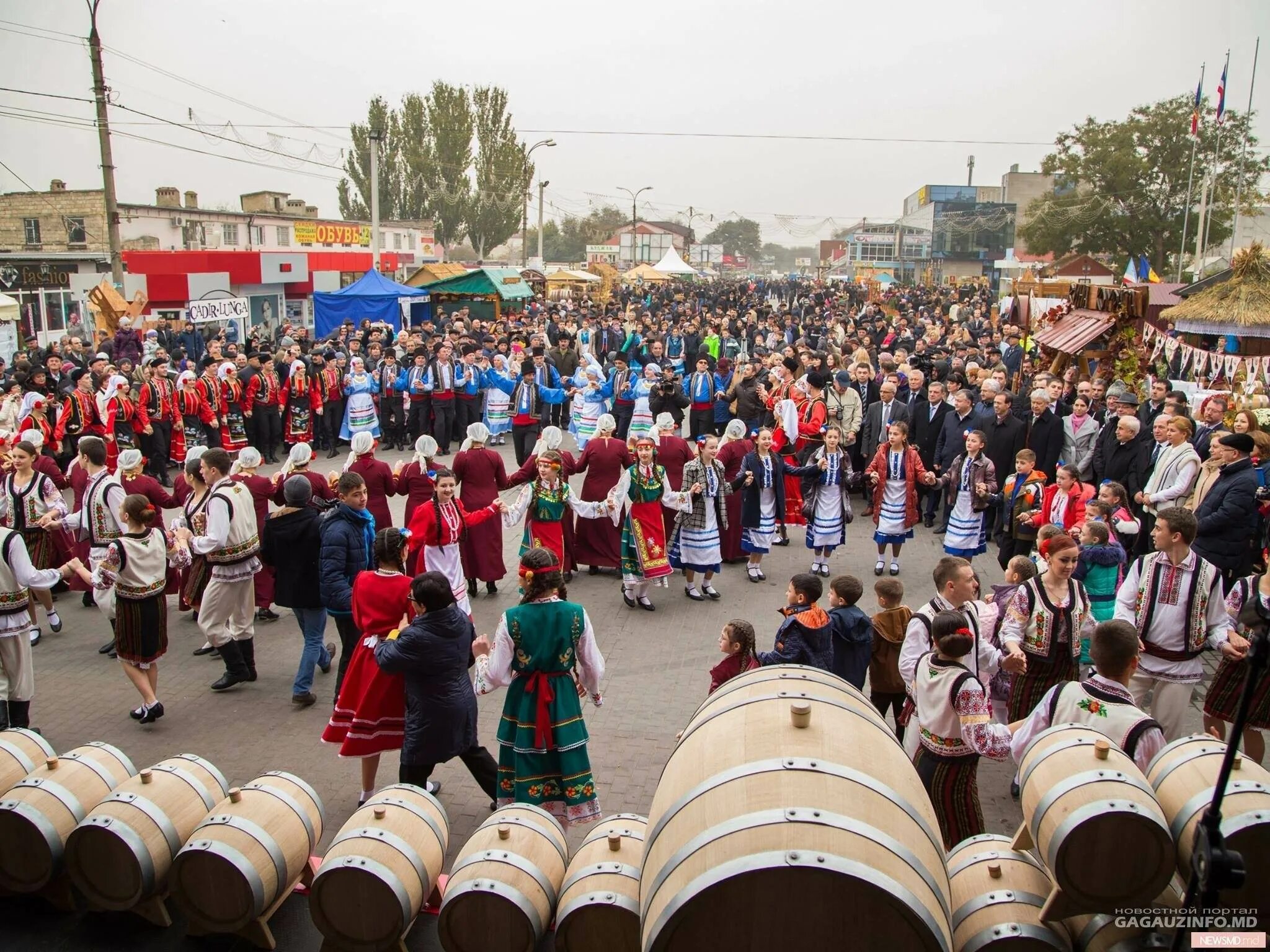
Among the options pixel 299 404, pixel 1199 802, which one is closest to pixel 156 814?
pixel 1199 802

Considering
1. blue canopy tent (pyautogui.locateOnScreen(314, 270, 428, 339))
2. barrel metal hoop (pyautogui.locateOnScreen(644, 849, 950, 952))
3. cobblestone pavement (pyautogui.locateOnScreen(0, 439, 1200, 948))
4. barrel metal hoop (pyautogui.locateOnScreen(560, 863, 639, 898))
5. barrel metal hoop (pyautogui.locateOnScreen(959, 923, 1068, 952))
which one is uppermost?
blue canopy tent (pyautogui.locateOnScreen(314, 270, 428, 339))

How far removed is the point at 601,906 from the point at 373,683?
2.38 metres

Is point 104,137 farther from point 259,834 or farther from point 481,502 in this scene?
point 259,834

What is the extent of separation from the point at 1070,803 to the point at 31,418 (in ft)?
38.2

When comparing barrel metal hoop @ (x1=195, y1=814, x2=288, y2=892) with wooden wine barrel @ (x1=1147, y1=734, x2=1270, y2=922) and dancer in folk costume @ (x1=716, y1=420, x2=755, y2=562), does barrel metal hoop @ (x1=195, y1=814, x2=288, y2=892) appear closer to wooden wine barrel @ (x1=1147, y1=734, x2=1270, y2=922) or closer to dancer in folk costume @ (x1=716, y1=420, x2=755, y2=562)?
wooden wine barrel @ (x1=1147, y1=734, x2=1270, y2=922)

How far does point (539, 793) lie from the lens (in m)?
4.94

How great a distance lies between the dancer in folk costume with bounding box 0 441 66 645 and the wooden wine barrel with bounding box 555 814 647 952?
586 cm

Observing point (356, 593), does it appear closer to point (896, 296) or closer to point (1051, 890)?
point (1051, 890)

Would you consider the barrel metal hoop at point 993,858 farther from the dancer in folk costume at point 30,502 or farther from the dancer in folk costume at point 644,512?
the dancer in folk costume at point 30,502

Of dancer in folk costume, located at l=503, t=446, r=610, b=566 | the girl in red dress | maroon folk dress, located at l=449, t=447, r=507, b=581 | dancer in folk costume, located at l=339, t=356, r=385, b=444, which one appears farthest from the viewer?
dancer in folk costume, located at l=339, t=356, r=385, b=444

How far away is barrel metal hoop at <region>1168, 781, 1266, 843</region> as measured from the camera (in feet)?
9.60

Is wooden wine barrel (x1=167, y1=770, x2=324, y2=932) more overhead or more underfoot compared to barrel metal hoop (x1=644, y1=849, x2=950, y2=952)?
more underfoot

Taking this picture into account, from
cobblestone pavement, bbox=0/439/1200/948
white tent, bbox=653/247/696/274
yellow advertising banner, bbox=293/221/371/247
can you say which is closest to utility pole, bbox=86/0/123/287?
cobblestone pavement, bbox=0/439/1200/948

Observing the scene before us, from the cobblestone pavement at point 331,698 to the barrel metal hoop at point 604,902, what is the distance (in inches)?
78.1
